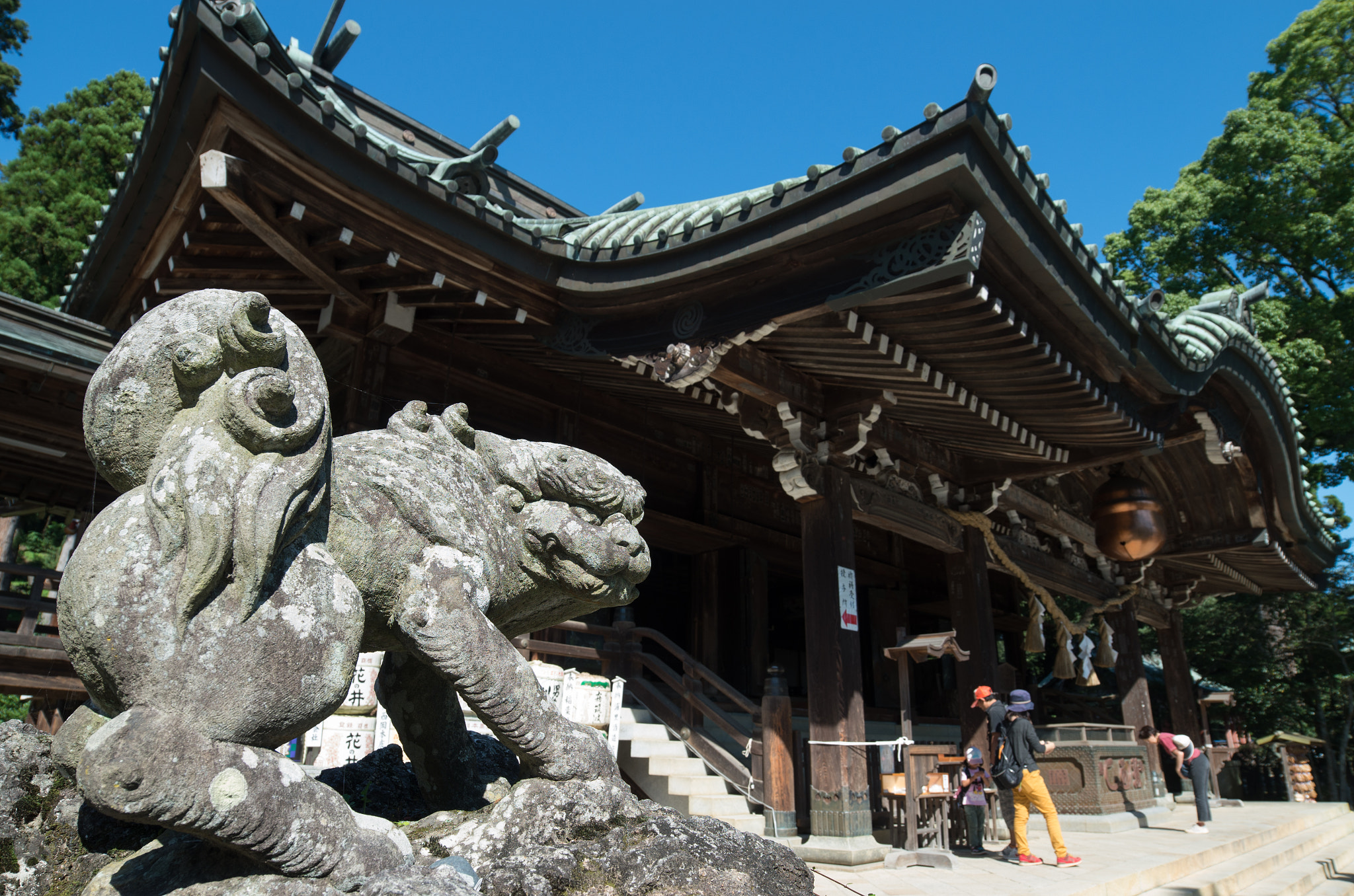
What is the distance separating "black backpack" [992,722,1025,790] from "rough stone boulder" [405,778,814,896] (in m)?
4.56

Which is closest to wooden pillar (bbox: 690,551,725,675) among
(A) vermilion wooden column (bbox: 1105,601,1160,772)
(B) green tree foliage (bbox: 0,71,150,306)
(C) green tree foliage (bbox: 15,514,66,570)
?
(A) vermilion wooden column (bbox: 1105,601,1160,772)

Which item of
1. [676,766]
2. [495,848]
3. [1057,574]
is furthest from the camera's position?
[1057,574]

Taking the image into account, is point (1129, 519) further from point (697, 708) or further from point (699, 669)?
point (697, 708)

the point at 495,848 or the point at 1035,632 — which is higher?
the point at 1035,632

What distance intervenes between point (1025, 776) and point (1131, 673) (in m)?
6.85

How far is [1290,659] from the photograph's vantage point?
58.9 feet

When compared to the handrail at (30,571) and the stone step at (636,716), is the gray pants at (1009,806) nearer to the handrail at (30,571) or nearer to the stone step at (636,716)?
the stone step at (636,716)

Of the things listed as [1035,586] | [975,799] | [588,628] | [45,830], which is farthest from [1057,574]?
[45,830]

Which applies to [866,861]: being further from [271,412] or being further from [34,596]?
[34,596]

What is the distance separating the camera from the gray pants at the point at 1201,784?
28.6 feet

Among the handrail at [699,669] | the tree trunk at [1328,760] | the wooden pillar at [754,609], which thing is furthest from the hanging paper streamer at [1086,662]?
the tree trunk at [1328,760]

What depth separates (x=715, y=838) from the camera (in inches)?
85.8

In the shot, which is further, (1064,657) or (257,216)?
(1064,657)

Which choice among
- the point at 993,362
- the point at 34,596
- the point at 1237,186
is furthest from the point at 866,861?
the point at 1237,186
